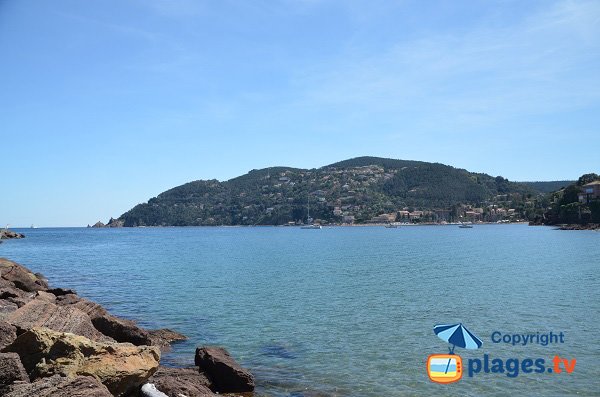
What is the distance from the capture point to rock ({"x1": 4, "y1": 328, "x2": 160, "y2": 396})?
9047 millimetres

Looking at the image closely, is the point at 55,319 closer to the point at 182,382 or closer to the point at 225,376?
the point at 182,382

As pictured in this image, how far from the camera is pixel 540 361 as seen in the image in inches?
567

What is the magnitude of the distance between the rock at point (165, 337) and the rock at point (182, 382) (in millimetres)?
4845

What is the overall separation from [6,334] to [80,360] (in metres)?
2.25

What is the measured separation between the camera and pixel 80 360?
9312 millimetres

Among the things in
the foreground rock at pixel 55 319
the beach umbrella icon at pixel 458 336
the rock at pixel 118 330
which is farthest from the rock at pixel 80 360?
the beach umbrella icon at pixel 458 336

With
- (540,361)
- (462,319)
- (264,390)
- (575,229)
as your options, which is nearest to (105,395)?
(264,390)

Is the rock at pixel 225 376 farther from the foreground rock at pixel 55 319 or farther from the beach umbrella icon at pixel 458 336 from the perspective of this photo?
the beach umbrella icon at pixel 458 336

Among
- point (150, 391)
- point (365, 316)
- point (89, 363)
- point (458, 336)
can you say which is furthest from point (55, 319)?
point (365, 316)

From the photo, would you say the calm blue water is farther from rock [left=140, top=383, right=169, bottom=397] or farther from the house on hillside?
the house on hillside

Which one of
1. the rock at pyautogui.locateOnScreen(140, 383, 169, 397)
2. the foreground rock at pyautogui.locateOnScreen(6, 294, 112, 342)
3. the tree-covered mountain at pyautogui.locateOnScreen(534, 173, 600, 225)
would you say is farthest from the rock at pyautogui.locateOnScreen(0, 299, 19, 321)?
the tree-covered mountain at pyautogui.locateOnScreen(534, 173, 600, 225)

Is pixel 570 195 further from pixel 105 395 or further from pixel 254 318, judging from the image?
pixel 105 395

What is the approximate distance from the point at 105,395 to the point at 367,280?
2807 cm

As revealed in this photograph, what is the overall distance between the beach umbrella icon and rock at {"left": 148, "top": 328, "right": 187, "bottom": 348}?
9.20 metres
